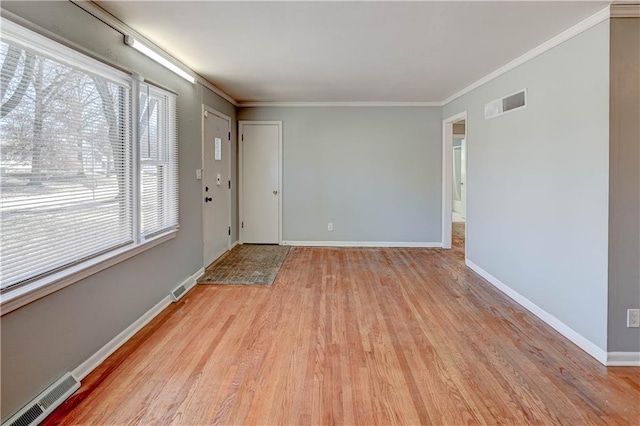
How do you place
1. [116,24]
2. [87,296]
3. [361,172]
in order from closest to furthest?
[87,296]
[116,24]
[361,172]

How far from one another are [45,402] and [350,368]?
5.37 feet

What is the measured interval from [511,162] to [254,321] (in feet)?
9.34

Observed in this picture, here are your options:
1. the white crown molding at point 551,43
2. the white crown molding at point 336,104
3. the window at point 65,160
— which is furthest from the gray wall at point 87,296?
the white crown molding at point 551,43

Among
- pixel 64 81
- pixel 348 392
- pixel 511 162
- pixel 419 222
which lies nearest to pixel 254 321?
pixel 348 392

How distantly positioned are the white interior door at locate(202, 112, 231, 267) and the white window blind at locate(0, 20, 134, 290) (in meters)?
1.84

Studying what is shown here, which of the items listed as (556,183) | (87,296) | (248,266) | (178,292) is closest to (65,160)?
(87,296)

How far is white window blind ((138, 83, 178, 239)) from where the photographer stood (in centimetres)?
292

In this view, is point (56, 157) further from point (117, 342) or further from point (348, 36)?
point (348, 36)

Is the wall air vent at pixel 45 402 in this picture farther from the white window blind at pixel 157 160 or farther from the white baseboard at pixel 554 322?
the white baseboard at pixel 554 322

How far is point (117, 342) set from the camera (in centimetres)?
252

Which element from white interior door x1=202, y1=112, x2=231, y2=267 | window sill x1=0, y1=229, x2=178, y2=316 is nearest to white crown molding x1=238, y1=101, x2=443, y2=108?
white interior door x1=202, y1=112, x2=231, y2=267

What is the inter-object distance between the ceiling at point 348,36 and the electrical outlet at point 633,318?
197cm

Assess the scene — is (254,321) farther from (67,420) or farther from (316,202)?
(316,202)

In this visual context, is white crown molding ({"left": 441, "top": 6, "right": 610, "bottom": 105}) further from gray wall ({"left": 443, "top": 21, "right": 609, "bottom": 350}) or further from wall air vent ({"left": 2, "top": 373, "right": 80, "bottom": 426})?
wall air vent ({"left": 2, "top": 373, "right": 80, "bottom": 426})
